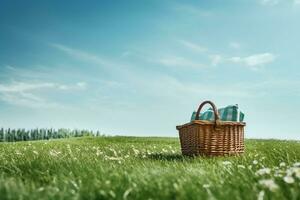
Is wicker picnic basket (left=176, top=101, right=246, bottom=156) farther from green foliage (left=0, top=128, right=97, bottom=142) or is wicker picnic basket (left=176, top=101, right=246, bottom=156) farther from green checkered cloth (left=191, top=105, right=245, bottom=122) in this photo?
green foliage (left=0, top=128, right=97, bottom=142)

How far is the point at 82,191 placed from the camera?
4.35 m

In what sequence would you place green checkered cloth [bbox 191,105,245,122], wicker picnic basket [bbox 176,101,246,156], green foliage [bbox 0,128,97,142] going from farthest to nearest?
1. green foliage [bbox 0,128,97,142]
2. green checkered cloth [bbox 191,105,245,122]
3. wicker picnic basket [bbox 176,101,246,156]

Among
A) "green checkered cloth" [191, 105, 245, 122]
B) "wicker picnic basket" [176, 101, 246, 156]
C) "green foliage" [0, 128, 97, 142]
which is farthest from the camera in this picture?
"green foliage" [0, 128, 97, 142]

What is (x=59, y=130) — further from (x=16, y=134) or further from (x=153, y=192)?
(x=153, y=192)

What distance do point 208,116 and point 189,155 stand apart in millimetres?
1395

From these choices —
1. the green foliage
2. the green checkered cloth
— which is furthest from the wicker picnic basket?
the green foliage

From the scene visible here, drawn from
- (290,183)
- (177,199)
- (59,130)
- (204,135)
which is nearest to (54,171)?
(177,199)

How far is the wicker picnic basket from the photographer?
10164mm

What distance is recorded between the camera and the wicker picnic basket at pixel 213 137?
10.2 metres

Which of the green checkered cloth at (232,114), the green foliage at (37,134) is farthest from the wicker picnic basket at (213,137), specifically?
the green foliage at (37,134)

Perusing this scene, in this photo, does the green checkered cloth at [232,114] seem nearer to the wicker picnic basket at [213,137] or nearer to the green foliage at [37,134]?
the wicker picnic basket at [213,137]

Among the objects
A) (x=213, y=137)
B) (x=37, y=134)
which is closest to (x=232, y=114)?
(x=213, y=137)

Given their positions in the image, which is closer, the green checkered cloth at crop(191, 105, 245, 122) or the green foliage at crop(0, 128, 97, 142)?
the green checkered cloth at crop(191, 105, 245, 122)

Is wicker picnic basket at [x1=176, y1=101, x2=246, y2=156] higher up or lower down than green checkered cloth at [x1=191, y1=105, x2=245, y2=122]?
lower down
